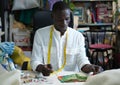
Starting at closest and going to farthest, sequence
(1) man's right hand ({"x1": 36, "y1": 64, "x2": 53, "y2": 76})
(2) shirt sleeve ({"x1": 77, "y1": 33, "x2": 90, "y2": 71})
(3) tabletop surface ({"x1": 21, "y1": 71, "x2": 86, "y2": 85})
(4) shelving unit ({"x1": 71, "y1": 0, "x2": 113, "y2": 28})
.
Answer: (3) tabletop surface ({"x1": 21, "y1": 71, "x2": 86, "y2": 85})
(1) man's right hand ({"x1": 36, "y1": 64, "x2": 53, "y2": 76})
(2) shirt sleeve ({"x1": 77, "y1": 33, "x2": 90, "y2": 71})
(4) shelving unit ({"x1": 71, "y1": 0, "x2": 113, "y2": 28})

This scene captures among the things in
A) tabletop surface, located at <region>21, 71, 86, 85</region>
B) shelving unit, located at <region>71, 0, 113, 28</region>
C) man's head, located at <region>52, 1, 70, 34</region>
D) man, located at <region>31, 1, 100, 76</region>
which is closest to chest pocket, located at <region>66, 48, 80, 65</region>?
man, located at <region>31, 1, 100, 76</region>

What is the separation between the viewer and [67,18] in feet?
6.10

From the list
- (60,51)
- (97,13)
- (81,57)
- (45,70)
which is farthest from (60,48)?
(97,13)

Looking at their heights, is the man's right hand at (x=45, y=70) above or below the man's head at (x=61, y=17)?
below

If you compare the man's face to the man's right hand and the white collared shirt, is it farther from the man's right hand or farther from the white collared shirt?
the man's right hand

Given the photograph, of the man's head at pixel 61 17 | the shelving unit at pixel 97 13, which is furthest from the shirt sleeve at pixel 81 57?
the shelving unit at pixel 97 13

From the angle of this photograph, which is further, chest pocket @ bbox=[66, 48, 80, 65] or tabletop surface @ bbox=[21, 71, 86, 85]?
chest pocket @ bbox=[66, 48, 80, 65]

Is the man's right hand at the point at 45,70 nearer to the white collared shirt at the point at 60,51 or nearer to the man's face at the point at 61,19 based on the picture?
the white collared shirt at the point at 60,51

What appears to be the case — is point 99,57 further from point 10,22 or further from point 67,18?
point 67,18

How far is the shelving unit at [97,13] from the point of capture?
4.30m

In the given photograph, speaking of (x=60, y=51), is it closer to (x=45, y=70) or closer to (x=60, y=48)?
(x=60, y=48)

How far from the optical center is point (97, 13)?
434 centimetres

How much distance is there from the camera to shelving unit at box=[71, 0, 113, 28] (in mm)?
4305

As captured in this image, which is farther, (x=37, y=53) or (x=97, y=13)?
(x=97, y=13)
